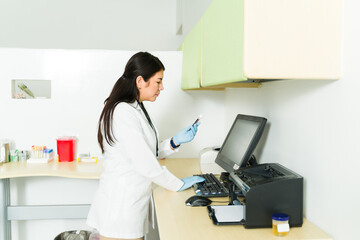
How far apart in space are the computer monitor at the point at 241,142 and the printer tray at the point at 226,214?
1.04 ft

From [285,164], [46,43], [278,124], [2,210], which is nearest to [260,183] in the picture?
[285,164]

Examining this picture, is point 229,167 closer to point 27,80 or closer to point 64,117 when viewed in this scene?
point 64,117

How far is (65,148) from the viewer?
286cm

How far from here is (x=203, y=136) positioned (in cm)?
310

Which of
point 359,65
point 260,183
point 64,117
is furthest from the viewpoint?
point 64,117

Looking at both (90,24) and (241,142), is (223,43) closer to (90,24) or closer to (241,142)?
(241,142)

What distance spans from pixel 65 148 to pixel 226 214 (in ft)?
5.89

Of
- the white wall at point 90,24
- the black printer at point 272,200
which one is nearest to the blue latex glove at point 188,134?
the black printer at point 272,200

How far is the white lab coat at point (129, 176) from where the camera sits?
1.74m

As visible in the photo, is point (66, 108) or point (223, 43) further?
point (66, 108)

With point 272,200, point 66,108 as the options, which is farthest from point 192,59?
point 272,200

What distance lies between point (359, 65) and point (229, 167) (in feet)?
3.25

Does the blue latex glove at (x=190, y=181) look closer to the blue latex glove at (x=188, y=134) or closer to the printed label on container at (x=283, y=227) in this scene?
the blue latex glove at (x=188, y=134)

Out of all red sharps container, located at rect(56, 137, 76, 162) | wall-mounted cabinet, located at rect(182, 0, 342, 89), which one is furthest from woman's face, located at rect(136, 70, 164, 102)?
red sharps container, located at rect(56, 137, 76, 162)
